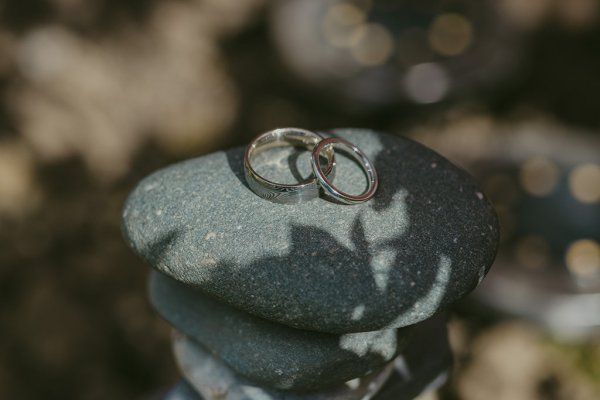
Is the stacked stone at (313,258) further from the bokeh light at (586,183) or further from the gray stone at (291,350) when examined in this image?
the bokeh light at (586,183)

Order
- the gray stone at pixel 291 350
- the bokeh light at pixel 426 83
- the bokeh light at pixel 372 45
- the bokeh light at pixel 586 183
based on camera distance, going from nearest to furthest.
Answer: the gray stone at pixel 291 350 → the bokeh light at pixel 586 183 → the bokeh light at pixel 426 83 → the bokeh light at pixel 372 45

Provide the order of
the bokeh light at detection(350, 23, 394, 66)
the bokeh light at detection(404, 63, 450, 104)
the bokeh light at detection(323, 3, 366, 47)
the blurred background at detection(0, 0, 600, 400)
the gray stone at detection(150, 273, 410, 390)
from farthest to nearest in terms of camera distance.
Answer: the bokeh light at detection(323, 3, 366, 47)
the bokeh light at detection(350, 23, 394, 66)
the bokeh light at detection(404, 63, 450, 104)
the blurred background at detection(0, 0, 600, 400)
the gray stone at detection(150, 273, 410, 390)

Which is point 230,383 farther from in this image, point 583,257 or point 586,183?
point 586,183

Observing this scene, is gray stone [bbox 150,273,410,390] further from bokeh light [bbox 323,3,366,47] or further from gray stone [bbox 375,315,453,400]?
bokeh light [bbox 323,3,366,47]

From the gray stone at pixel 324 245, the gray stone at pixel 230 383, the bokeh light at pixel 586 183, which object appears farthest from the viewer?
the bokeh light at pixel 586 183

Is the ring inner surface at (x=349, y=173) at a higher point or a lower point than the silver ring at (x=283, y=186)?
lower

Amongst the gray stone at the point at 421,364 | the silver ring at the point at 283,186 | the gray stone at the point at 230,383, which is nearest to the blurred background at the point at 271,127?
the gray stone at the point at 421,364

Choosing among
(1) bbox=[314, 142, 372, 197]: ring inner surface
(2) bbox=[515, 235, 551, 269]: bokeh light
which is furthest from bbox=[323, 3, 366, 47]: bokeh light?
(1) bbox=[314, 142, 372, 197]: ring inner surface
